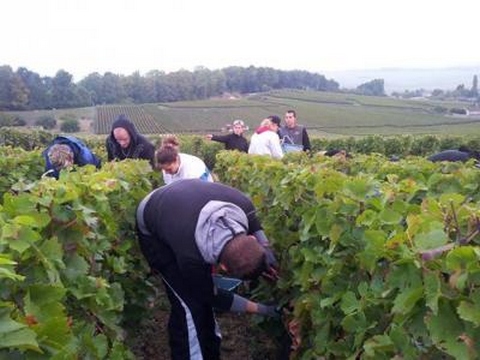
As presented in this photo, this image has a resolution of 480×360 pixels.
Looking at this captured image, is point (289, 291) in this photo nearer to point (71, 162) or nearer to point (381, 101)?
point (71, 162)

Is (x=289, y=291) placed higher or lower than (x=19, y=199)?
lower

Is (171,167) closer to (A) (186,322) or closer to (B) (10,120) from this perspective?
(A) (186,322)

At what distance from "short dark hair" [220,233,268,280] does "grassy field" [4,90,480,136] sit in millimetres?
44480

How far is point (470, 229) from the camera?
7.25ft

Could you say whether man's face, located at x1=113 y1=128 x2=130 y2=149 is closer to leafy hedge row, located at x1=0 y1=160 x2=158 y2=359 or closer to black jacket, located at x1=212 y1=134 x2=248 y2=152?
leafy hedge row, located at x1=0 y1=160 x2=158 y2=359

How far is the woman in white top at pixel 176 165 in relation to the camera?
5379 mm

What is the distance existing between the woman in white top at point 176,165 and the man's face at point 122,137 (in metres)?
1.39

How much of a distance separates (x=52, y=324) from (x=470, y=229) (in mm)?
1540

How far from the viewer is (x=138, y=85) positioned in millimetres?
77938

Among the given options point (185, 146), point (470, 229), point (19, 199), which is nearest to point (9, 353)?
point (19, 199)

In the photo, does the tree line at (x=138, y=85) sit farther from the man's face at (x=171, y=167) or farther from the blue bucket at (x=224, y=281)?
the blue bucket at (x=224, y=281)

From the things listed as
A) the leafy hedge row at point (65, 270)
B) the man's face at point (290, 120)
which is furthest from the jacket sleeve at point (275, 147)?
the leafy hedge row at point (65, 270)

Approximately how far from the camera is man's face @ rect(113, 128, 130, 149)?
23.7 ft

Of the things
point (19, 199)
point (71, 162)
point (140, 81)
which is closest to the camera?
point (19, 199)
